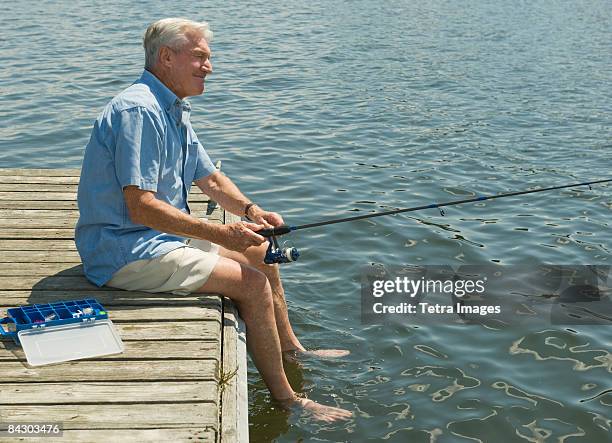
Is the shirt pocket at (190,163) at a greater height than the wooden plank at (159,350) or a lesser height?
greater

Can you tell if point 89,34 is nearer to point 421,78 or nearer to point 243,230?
point 421,78

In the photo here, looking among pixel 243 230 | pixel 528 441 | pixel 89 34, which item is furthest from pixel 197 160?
pixel 89 34

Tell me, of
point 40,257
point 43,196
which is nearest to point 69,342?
point 40,257

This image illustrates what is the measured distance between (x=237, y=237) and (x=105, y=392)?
105 cm

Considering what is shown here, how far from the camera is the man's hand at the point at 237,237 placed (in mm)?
4551

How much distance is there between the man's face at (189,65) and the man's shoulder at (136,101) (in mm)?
189

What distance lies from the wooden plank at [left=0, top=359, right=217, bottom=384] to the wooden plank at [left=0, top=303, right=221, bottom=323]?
1.39 feet

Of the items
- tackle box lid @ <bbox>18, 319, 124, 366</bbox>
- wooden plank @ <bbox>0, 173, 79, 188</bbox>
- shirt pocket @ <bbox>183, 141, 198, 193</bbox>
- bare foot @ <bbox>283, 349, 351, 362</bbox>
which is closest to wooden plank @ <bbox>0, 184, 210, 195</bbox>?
wooden plank @ <bbox>0, 173, 79, 188</bbox>

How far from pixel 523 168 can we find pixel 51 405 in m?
7.31

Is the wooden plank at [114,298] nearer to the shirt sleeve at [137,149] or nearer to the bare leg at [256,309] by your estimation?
the bare leg at [256,309]

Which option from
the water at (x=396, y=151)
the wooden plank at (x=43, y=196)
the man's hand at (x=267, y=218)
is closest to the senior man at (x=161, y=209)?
the man's hand at (x=267, y=218)

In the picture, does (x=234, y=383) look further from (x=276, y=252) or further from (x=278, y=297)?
(x=278, y=297)

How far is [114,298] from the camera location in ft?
15.7

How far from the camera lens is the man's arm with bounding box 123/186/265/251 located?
14.4ft
